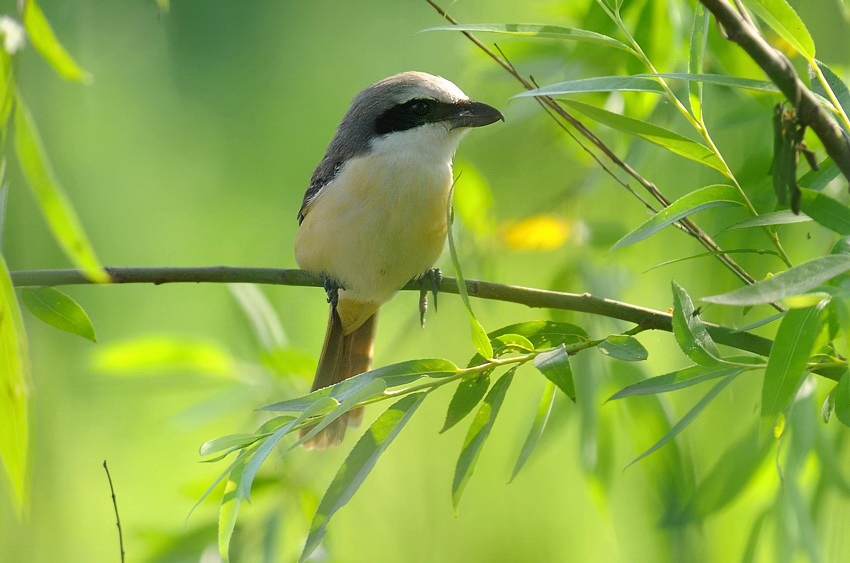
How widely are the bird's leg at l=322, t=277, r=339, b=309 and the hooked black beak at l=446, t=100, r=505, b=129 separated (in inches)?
16.7

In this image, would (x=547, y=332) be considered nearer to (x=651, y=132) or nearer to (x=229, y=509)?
(x=651, y=132)

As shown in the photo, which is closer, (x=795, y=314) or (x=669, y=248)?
(x=795, y=314)

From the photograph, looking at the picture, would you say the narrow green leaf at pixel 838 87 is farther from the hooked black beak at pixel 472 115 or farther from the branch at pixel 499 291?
the hooked black beak at pixel 472 115

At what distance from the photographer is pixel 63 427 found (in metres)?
3.09

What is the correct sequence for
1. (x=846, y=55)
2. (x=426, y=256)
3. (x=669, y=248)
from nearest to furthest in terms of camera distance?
(x=846, y=55) < (x=426, y=256) < (x=669, y=248)

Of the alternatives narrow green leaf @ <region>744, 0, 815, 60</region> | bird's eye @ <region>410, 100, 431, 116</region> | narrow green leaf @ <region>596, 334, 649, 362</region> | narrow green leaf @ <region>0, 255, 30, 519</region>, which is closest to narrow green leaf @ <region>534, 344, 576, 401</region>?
narrow green leaf @ <region>596, 334, 649, 362</region>

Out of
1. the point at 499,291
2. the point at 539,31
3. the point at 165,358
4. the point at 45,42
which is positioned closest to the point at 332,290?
the point at 165,358

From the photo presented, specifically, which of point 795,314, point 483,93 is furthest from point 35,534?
point 795,314

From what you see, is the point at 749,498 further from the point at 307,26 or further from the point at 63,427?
the point at 307,26

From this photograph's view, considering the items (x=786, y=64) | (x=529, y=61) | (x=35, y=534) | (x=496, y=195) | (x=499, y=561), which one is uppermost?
(x=786, y=64)

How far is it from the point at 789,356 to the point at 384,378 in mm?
431

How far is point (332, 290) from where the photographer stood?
6.07ft

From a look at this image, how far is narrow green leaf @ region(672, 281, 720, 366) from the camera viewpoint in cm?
86

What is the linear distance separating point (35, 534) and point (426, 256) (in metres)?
1.72
